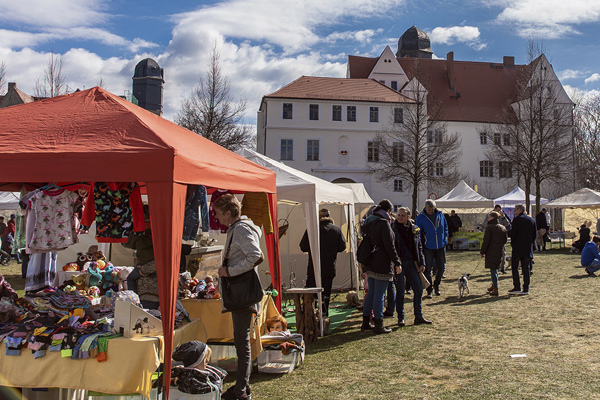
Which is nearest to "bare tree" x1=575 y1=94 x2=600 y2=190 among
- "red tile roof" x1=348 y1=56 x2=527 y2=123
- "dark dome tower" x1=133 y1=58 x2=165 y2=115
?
"red tile roof" x1=348 y1=56 x2=527 y2=123

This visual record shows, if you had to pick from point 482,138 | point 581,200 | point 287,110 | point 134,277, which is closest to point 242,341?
point 134,277

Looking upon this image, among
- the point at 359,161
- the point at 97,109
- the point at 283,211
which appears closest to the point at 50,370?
the point at 97,109

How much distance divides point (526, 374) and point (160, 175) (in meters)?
4.32

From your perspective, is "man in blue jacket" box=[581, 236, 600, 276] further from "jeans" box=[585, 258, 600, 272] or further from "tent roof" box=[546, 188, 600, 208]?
"tent roof" box=[546, 188, 600, 208]

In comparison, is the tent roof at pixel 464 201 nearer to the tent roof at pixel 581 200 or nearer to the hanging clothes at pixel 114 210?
the tent roof at pixel 581 200

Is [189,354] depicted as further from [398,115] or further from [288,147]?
[398,115]

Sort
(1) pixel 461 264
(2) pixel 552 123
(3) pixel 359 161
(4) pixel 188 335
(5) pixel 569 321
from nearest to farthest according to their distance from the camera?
(4) pixel 188 335, (5) pixel 569 321, (1) pixel 461 264, (2) pixel 552 123, (3) pixel 359 161

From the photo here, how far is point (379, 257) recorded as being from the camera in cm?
774

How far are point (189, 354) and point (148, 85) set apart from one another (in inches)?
2760

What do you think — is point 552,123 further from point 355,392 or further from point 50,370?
point 50,370

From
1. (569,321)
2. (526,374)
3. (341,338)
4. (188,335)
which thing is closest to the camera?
(188,335)

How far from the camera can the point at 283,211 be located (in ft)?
42.6

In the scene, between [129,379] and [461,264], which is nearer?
[129,379]

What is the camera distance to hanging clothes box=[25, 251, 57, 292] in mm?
6430
